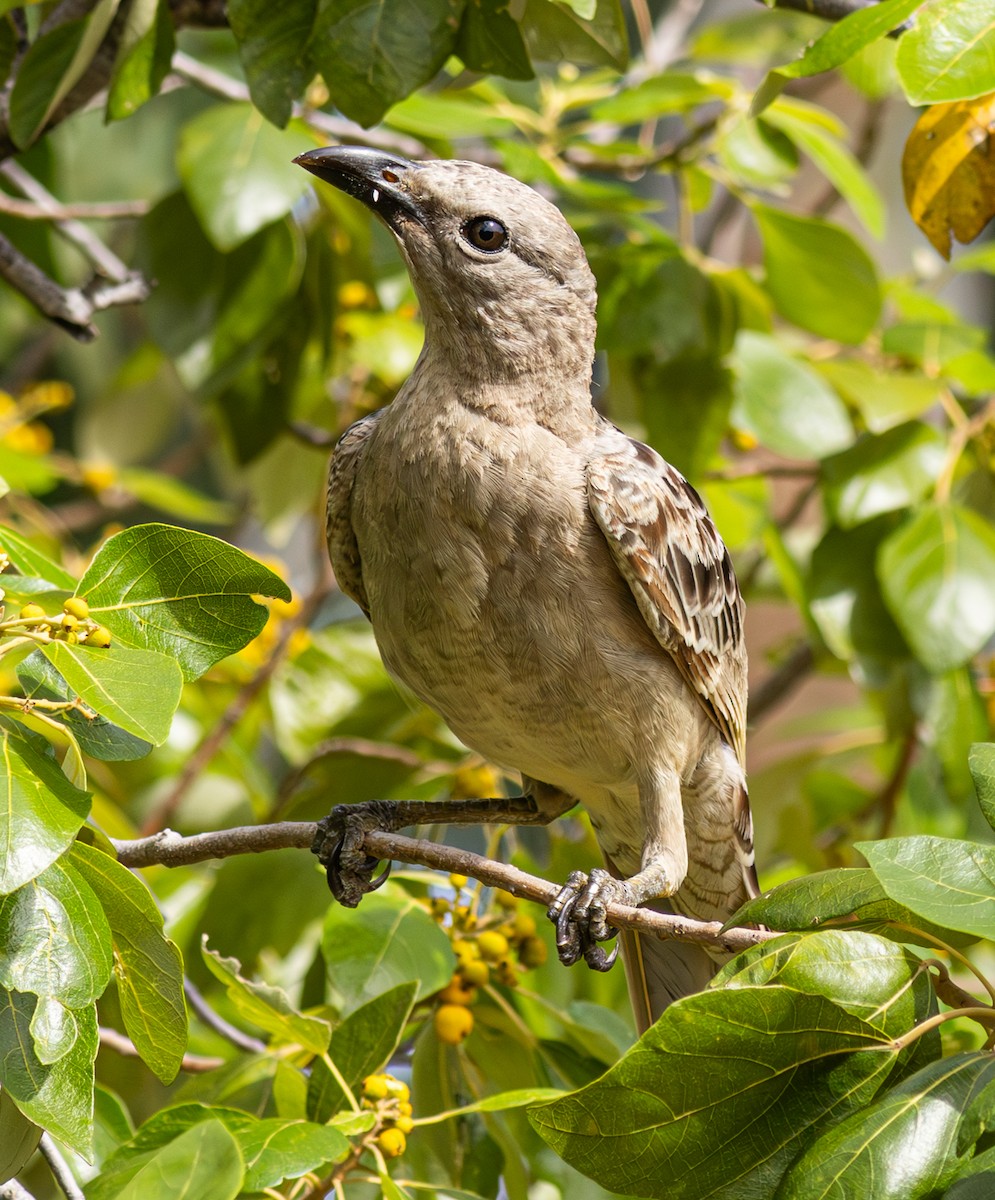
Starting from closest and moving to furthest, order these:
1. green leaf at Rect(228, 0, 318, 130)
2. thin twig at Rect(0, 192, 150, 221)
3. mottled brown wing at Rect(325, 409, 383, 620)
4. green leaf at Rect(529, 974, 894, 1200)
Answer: green leaf at Rect(529, 974, 894, 1200) → green leaf at Rect(228, 0, 318, 130) → mottled brown wing at Rect(325, 409, 383, 620) → thin twig at Rect(0, 192, 150, 221)

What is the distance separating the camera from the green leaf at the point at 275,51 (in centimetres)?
251

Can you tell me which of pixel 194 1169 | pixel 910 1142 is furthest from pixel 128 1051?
pixel 910 1142

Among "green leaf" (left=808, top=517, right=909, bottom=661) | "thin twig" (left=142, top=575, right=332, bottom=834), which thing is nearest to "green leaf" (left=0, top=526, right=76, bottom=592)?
"thin twig" (left=142, top=575, right=332, bottom=834)

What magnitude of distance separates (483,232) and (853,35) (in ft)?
2.89

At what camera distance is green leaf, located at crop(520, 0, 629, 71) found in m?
2.56

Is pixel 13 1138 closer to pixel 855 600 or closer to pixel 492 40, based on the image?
pixel 492 40

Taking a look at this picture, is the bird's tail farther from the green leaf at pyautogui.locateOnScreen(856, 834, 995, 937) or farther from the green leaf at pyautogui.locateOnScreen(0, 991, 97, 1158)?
the green leaf at pyautogui.locateOnScreen(0, 991, 97, 1158)

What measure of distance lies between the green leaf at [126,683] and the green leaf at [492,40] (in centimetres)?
128

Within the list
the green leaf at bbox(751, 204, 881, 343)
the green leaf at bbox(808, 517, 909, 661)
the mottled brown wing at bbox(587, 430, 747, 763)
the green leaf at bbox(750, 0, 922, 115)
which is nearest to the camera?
the green leaf at bbox(750, 0, 922, 115)

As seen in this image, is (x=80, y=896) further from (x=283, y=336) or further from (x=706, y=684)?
(x=283, y=336)

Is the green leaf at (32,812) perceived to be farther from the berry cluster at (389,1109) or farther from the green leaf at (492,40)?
the green leaf at (492,40)

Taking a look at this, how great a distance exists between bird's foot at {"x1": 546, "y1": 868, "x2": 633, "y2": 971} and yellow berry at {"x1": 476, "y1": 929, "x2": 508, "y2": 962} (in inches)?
8.7

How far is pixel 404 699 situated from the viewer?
150 inches

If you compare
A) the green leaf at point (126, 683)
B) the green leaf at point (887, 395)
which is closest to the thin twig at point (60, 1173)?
the green leaf at point (126, 683)
